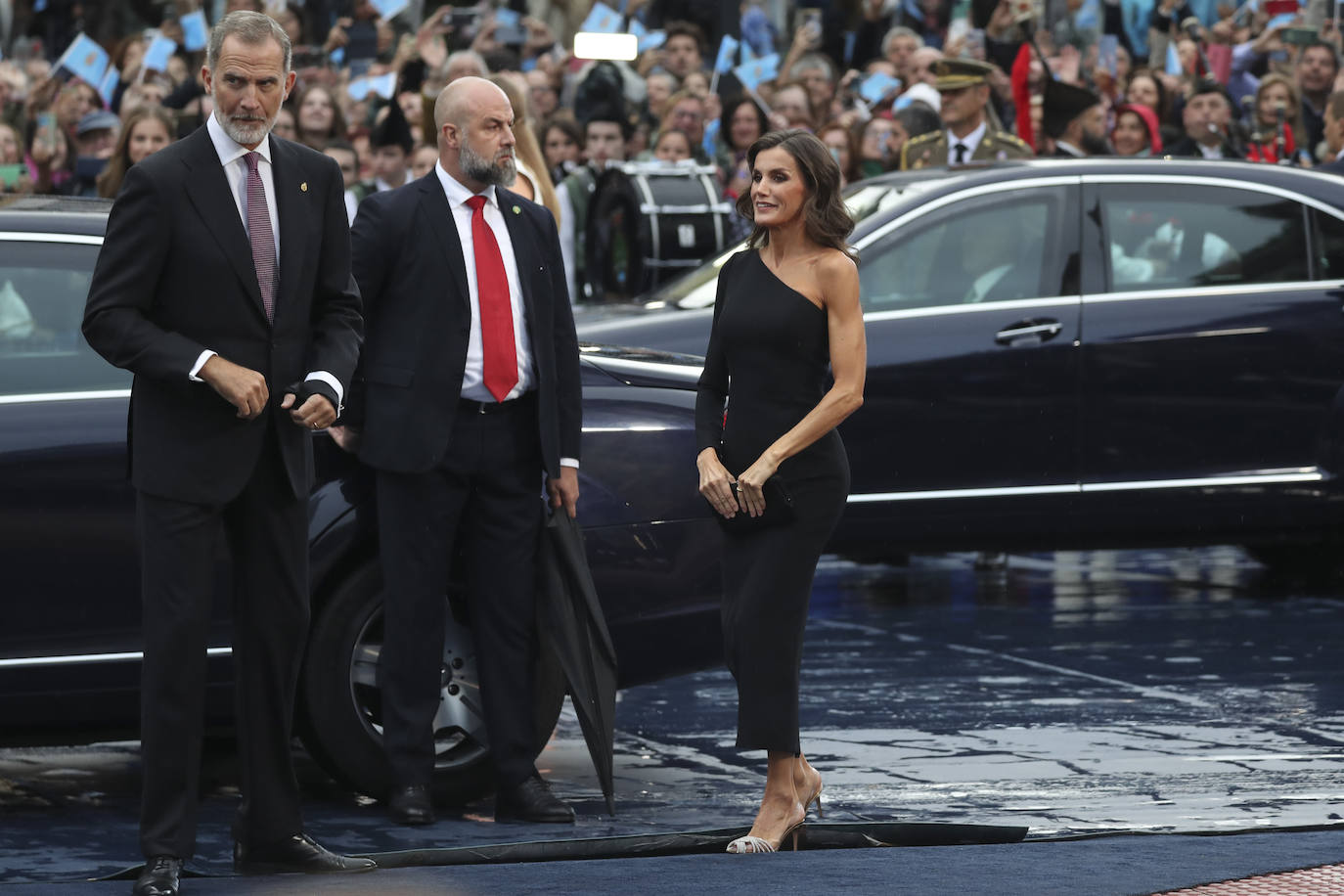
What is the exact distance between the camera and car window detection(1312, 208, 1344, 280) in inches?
407

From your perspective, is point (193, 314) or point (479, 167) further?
point (479, 167)

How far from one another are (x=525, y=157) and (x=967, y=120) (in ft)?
16.9

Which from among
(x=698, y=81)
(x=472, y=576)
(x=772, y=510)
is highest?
(x=698, y=81)

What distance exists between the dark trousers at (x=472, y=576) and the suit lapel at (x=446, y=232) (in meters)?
0.34

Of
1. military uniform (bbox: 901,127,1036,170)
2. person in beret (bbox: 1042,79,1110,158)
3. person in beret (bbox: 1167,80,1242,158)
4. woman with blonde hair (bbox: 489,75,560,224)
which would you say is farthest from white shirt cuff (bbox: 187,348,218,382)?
person in beret (bbox: 1167,80,1242,158)

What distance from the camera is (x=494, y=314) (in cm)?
688

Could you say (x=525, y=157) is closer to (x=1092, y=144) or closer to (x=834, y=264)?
(x=834, y=264)

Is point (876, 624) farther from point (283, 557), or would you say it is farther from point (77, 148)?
point (77, 148)

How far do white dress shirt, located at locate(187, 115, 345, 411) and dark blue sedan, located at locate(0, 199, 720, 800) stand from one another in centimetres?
104

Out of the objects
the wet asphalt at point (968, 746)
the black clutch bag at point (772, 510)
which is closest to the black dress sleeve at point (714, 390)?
the black clutch bag at point (772, 510)

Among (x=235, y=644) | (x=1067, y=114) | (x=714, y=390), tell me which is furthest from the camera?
(x=1067, y=114)

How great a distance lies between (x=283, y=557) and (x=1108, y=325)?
5.11 m

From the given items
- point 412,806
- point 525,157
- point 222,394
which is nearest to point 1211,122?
point 525,157

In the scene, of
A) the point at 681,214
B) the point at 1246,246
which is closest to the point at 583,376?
the point at 1246,246
